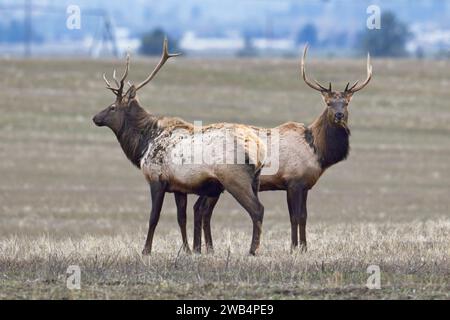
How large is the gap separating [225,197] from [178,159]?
17.7 m

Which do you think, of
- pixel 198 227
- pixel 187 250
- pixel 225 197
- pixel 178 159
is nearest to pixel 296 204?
pixel 198 227

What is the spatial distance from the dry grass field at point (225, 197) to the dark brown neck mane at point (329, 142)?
1.04 m

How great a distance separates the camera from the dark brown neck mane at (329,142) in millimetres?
15961

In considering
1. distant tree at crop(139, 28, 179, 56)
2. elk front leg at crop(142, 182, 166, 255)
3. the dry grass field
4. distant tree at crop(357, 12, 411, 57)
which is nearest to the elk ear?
elk front leg at crop(142, 182, 166, 255)

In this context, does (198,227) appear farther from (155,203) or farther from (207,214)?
(155,203)

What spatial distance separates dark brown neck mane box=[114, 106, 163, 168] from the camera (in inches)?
613

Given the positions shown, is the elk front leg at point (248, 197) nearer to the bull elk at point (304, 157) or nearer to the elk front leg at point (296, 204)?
the bull elk at point (304, 157)

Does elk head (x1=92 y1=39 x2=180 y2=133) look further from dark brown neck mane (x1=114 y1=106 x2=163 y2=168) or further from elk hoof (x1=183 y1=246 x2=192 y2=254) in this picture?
elk hoof (x1=183 y1=246 x2=192 y2=254)

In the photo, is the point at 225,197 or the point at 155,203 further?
the point at 225,197

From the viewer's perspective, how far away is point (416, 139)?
4412 centimetres

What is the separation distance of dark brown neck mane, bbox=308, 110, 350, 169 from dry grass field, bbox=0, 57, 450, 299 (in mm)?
1040

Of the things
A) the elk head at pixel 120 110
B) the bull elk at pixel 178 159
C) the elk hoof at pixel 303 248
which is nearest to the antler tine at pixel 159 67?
the elk head at pixel 120 110

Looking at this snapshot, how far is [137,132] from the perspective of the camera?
15680 mm

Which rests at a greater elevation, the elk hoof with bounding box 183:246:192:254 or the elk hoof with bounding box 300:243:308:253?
the elk hoof with bounding box 183:246:192:254
